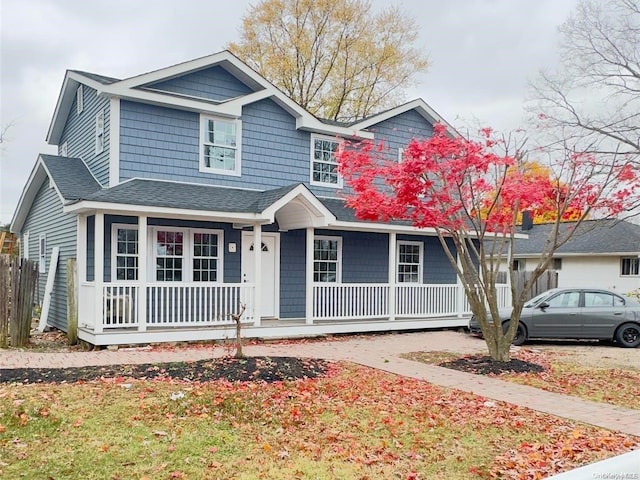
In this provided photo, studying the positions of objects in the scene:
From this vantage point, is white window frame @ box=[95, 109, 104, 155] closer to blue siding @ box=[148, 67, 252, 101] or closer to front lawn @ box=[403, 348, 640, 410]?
blue siding @ box=[148, 67, 252, 101]

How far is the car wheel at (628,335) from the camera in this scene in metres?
13.7

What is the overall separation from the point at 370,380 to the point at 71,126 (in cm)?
1276

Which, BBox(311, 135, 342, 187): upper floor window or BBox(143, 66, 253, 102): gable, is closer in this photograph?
BBox(143, 66, 253, 102): gable

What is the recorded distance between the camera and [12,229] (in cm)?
1969

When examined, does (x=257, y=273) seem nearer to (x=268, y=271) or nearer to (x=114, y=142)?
(x=268, y=271)

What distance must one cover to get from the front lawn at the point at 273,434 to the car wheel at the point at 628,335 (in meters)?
8.12

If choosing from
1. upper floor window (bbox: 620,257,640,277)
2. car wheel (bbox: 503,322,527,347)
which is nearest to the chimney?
upper floor window (bbox: 620,257,640,277)

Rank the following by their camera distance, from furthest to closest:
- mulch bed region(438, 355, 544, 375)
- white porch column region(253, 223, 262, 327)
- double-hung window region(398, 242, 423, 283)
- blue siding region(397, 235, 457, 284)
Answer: blue siding region(397, 235, 457, 284), double-hung window region(398, 242, 423, 283), white porch column region(253, 223, 262, 327), mulch bed region(438, 355, 544, 375)

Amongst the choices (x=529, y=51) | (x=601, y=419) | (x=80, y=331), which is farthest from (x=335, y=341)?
(x=529, y=51)

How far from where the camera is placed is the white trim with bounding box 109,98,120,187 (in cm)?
1277

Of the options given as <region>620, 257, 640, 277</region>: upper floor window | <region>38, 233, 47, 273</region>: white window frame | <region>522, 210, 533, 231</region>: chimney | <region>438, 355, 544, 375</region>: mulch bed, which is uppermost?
<region>522, 210, 533, 231</region>: chimney

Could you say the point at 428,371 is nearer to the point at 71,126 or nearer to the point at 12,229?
the point at 71,126

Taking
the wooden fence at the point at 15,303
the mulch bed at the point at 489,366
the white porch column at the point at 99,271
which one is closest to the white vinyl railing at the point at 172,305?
the white porch column at the point at 99,271

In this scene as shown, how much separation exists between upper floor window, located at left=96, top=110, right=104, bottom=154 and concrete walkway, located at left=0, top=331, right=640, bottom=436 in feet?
17.3
